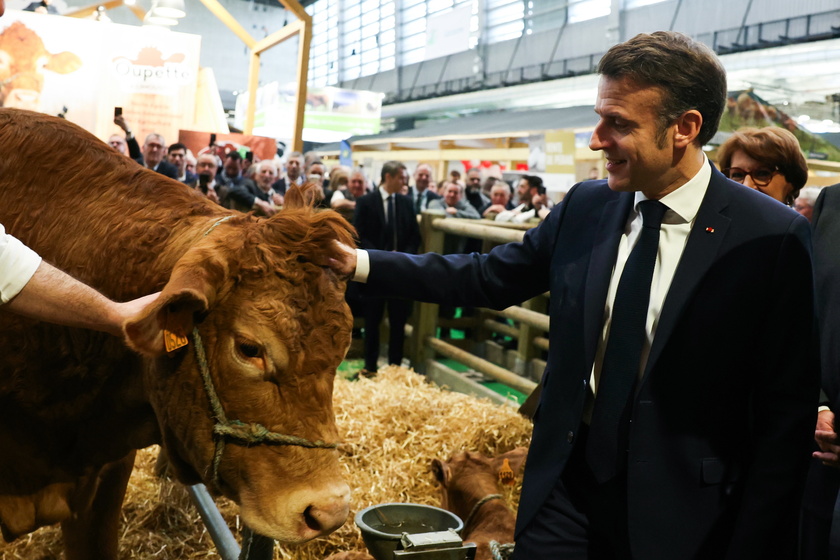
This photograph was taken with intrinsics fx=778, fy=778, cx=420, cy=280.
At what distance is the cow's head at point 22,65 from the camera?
29.7 ft

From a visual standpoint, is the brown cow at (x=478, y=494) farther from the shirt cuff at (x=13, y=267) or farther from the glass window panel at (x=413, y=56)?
the glass window panel at (x=413, y=56)

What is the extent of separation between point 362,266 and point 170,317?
61 centimetres

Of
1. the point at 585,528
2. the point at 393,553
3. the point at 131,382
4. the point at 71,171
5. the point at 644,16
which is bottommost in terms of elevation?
the point at 393,553

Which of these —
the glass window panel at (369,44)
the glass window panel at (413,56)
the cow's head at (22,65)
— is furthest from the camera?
the glass window panel at (369,44)

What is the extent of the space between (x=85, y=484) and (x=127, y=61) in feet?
27.4

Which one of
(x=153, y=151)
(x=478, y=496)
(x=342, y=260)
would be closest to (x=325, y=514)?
(x=342, y=260)

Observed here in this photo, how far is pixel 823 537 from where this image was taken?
8.23ft

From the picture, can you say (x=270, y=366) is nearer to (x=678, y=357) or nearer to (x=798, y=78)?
(x=678, y=357)

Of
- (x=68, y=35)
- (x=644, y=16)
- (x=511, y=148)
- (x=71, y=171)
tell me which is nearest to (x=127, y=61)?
(x=68, y=35)

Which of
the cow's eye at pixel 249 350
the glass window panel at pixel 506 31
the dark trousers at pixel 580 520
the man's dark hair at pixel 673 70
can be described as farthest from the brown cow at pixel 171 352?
the glass window panel at pixel 506 31

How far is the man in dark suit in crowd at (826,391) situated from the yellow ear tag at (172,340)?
1867mm

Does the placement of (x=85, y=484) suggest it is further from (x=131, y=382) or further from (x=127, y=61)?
(x=127, y=61)

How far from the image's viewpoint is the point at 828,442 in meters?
2.37

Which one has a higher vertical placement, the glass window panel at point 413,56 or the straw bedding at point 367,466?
the glass window panel at point 413,56
